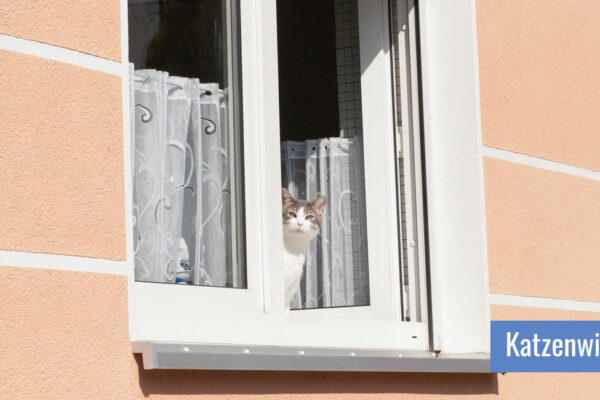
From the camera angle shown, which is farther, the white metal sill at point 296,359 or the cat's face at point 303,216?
the cat's face at point 303,216

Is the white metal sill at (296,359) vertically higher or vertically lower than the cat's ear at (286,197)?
lower

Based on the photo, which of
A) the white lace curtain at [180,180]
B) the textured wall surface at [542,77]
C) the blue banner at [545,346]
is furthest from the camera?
the textured wall surface at [542,77]

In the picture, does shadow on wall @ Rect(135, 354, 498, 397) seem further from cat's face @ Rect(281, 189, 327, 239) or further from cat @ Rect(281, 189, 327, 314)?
cat's face @ Rect(281, 189, 327, 239)

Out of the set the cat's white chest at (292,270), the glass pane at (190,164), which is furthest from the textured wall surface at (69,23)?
the cat's white chest at (292,270)

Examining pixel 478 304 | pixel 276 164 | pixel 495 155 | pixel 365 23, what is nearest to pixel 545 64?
pixel 495 155

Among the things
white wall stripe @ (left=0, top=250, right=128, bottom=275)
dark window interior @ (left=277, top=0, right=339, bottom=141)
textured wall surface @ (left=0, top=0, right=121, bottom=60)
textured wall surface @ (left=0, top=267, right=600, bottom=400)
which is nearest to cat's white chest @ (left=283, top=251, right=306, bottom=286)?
dark window interior @ (left=277, top=0, right=339, bottom=141)

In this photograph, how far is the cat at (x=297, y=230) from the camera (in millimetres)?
4273

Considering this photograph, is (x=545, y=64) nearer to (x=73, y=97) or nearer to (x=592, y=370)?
(x=592, y=370)

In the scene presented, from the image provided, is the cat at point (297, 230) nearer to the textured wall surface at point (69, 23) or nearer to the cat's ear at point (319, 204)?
the cat's ear at point (319, 204)

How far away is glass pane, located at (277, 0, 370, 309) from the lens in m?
4.31

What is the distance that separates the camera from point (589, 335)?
4680 millimetres

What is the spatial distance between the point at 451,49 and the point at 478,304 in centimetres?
100

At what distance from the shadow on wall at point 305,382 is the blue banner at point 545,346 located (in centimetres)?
12

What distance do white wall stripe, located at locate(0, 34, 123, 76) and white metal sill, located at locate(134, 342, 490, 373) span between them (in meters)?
0.76
